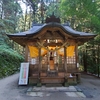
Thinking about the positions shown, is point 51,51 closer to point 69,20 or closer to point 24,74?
point 24,74

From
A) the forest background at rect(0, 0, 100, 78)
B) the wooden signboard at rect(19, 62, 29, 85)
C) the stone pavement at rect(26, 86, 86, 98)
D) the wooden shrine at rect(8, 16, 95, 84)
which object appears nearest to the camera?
the stone pavement at rect(26, 86, 86, 98)


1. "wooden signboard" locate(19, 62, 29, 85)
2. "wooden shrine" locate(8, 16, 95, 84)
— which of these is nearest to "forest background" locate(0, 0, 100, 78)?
"wooden shrine" locate(8, 16, 95, 84)

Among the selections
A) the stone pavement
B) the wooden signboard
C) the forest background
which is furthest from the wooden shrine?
the forest background

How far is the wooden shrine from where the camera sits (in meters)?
7.58

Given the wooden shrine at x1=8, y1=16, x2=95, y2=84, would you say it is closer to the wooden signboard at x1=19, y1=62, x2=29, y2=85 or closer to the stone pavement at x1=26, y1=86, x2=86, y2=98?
the wooden signboard at x1=19, y1=62, x2=29, y2=85

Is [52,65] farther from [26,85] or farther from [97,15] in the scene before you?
[97,15]

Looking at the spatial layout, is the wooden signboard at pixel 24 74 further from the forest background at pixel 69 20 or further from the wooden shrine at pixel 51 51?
the forest background at pixel 69 20

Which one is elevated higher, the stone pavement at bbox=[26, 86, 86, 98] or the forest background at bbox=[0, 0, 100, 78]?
the forest background at bbox=[0, 0, 100, 78]

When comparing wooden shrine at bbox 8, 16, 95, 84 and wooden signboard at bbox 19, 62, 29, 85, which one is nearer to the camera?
wooden signboard at bbox 19, 62, 29, 85

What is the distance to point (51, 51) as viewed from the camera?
794 centimetres

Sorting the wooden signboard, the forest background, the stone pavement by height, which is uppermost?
the forest background

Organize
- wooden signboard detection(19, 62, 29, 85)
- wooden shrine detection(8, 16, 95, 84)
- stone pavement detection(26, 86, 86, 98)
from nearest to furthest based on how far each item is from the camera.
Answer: stone pavement detection(26, 86, 86, 98), wooden signboard detection(19, 62, 29, 85), wooden shrine detection(8, 16, 95, 84)

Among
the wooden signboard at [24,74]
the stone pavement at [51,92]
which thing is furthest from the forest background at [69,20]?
the stone pavement at [51,92]

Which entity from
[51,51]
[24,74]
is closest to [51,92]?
[24,74]
